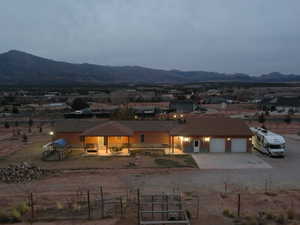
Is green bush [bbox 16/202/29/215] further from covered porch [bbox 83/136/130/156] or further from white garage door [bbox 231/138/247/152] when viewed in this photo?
white garage door [bbox 231/138/247/152]

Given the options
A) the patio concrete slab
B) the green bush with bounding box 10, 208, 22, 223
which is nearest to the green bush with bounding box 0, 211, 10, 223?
the green bush with bounding box 10, 208, 22, 223

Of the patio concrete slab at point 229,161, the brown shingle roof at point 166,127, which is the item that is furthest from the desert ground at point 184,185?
the brown shingle roof at point 166,127

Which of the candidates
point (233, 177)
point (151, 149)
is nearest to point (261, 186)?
point (233, 177)

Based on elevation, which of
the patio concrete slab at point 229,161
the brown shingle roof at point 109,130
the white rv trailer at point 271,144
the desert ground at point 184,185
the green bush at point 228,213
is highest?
the brown shingle roof at point 109,130

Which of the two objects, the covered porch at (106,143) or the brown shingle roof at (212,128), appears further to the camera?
the covered porch at (106,143)

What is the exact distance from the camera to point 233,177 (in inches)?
770

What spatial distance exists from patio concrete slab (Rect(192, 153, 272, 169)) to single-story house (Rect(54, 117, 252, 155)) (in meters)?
1.23

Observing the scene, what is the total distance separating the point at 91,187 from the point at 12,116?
154ft

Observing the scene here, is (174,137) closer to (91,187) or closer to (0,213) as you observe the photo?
(91,187)

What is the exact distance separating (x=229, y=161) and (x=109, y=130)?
11835 mm

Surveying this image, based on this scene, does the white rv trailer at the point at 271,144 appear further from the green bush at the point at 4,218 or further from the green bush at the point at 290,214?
the green bush at the point at 4,218

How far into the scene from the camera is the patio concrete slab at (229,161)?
2238cm

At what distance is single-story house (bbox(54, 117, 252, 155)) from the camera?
89.7 ft

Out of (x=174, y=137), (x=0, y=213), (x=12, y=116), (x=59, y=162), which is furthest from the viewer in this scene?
(x=12, y=116)
